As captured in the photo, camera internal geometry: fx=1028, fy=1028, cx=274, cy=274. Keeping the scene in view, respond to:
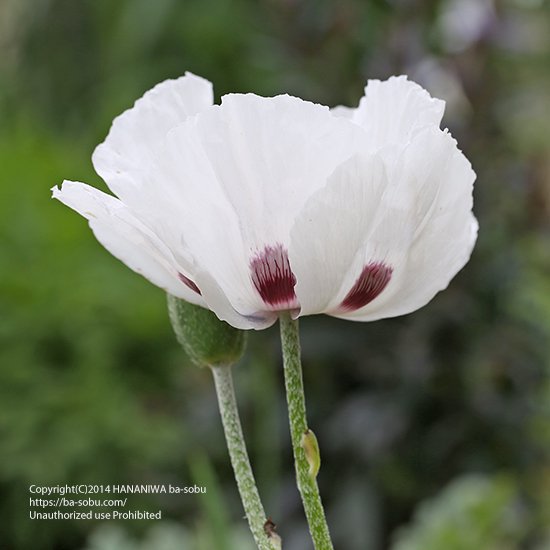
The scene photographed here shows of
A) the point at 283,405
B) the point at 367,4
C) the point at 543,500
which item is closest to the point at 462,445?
the point at 543,500

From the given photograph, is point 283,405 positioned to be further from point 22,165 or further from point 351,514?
point 22,165

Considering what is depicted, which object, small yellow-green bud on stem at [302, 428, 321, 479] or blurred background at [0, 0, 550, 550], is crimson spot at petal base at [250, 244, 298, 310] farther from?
blurred background at [0, 0, 550, 550]

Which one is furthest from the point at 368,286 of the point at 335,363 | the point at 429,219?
the point at 335,363

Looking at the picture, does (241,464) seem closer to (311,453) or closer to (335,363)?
(311,453)

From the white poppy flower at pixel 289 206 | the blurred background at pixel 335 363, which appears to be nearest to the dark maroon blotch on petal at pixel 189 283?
the white poppy flower at pixel 289 206

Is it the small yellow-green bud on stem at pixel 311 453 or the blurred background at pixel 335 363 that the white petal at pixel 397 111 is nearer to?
the small yellow-green bud on stem at pixel 311 453

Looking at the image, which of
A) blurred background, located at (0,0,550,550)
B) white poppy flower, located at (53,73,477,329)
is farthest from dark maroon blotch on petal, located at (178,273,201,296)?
blurred background, located at (0,0,550,550)
